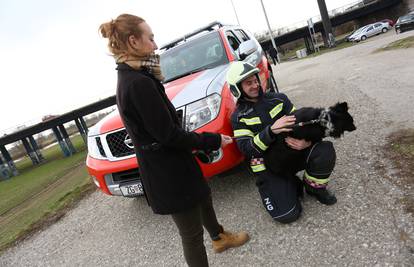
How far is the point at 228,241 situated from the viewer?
2.75 metres

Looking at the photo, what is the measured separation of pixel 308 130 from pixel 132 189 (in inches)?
77.1

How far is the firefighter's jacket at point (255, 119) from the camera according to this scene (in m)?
2.83

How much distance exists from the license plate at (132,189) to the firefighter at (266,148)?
120cm

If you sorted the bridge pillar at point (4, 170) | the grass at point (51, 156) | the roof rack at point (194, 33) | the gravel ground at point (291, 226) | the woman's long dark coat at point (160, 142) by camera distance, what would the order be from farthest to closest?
1. the grass at point (51, 156)
2. the bridge pillar at point (4, 170)
3. the roof rack at point (194, 33)
4. the gravel ground at point (291, 226)
5. the woman's long dark coat at point (160, 142)

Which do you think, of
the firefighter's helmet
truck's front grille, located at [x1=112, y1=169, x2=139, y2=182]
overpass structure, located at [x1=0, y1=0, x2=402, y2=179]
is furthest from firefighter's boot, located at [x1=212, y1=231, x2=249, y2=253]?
overpass structure, located at [x1=0, y1=0, x2=402, y2=179]

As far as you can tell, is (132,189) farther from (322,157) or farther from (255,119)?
(322,157)

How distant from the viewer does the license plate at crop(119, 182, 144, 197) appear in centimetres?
333

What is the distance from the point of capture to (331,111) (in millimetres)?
2400

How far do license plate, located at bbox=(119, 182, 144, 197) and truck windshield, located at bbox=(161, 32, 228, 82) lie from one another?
1.87 m

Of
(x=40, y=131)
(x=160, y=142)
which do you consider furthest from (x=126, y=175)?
(x=40, y=131)

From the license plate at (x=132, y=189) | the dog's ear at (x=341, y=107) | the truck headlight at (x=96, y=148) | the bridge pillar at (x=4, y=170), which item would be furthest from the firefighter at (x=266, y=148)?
the bridge pillar at (x=4, y=170)

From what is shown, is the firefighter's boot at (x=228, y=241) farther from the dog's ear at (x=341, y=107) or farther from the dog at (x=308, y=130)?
the dog's ear at (x=341, y=107)

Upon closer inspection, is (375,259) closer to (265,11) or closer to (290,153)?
(290,153)

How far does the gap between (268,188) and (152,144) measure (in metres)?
1.39
